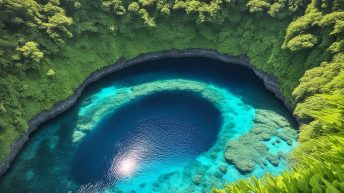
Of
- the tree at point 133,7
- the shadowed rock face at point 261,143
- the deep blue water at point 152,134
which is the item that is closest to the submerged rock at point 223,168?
the shadowed rock face at point 261,143

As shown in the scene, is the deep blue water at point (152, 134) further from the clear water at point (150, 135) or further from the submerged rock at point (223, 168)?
the submerged rock at point (223, 168)

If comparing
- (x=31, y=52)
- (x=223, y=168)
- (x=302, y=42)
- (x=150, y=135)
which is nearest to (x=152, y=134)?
(x=150, y=135)

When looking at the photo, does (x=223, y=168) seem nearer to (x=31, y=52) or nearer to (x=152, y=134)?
(x=152, y=134)

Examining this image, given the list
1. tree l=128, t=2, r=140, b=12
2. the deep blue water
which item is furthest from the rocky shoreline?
tree l=128, t=2, r=140, b=12

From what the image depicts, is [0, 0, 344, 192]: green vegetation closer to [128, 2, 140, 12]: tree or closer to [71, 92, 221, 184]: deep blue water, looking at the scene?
[128, 2, 140, 12]: tree

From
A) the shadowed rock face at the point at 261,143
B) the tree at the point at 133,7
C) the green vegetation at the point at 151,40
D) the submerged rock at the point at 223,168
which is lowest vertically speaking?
the submerged rock at the point at 223,168
